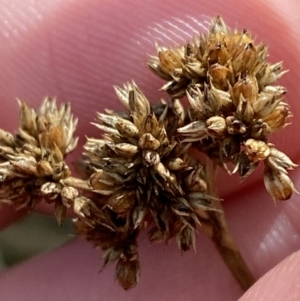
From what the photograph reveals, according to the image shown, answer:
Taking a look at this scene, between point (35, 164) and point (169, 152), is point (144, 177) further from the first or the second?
point (35, 164)

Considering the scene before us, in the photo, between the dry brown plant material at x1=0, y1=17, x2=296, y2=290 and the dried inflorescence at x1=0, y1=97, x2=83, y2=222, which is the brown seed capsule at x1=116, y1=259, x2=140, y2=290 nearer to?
the dry brown plant material at x1=0, y1=17, x2=296, y2=290

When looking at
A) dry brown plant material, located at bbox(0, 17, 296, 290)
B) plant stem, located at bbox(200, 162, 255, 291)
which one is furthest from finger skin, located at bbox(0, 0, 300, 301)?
→ dry brown plant material, located at bbox(0, 17, 296, 290)

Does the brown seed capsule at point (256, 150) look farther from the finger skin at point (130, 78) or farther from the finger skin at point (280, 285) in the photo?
the finger skin at point (130, 78)

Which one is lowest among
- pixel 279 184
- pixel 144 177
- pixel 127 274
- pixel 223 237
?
pixel 127 274

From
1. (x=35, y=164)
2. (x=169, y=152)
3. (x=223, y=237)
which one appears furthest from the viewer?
(x=223, y=237)

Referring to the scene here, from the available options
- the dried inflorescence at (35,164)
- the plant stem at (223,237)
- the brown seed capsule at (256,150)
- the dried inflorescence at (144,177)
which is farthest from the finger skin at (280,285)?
the dried inflorescence at (35,164)

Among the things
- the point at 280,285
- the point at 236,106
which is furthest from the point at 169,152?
the point at 280,285

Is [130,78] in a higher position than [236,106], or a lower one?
lower
